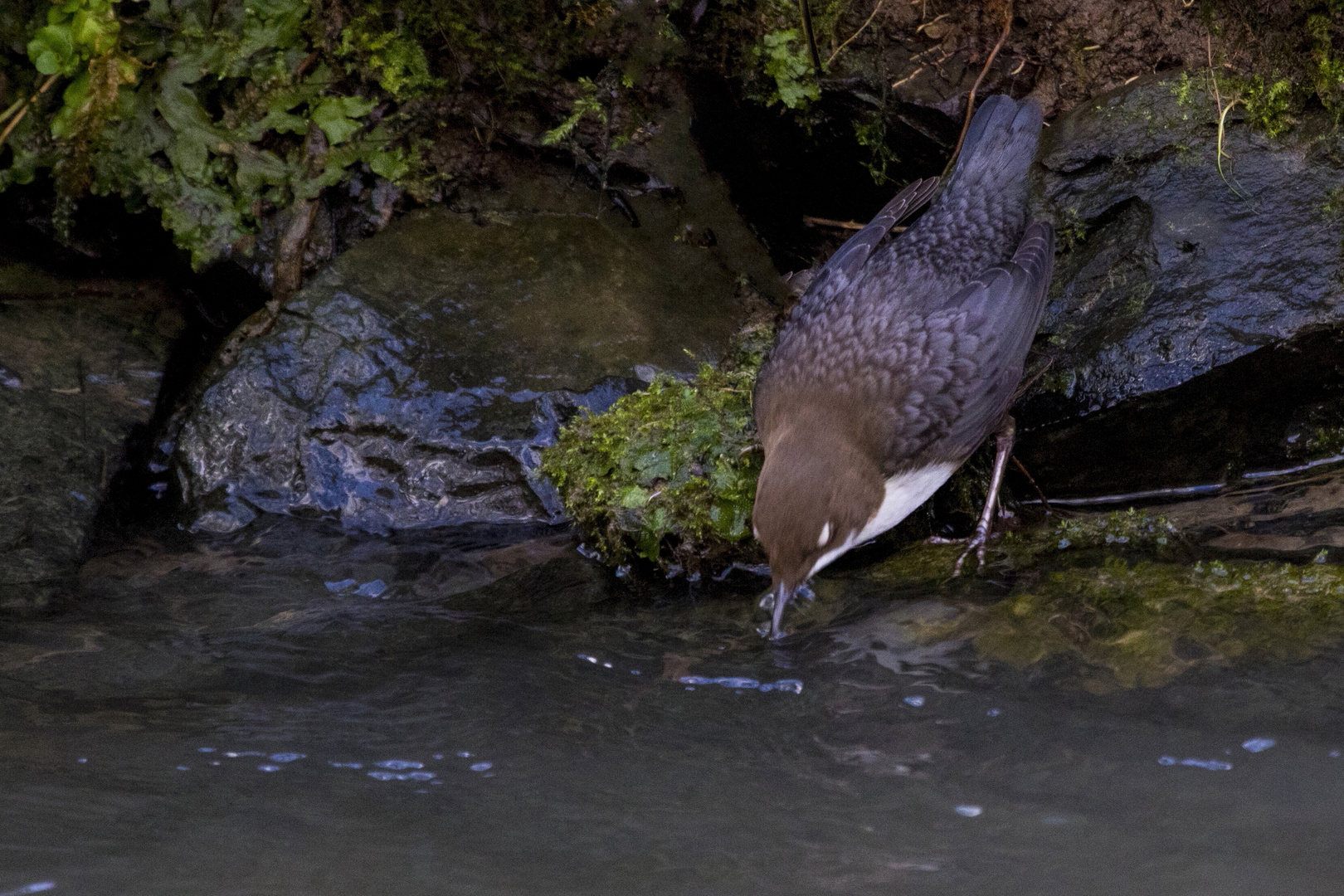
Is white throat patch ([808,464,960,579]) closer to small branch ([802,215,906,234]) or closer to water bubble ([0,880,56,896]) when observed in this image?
small branch ([802,215,906,234])

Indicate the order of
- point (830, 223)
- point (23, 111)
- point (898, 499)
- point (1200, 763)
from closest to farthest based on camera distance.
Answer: point (1200, 763) → point (898, 499) → point (23, 111) → point (830, 223)

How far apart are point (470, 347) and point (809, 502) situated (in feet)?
6.94

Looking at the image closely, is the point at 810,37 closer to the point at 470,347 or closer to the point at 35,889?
the point at 470,347

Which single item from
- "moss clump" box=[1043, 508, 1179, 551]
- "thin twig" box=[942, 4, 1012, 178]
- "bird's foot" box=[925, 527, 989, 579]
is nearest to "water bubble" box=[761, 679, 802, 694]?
"bird's foot" box=[925, 527, 989, 579]

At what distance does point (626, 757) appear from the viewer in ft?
9.41

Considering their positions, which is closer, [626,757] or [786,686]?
[626,757]

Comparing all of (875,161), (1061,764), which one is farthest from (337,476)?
(1061,764)

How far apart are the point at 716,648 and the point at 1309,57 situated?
321 centimetres

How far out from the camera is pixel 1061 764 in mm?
2631

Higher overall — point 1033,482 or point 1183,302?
point 1183,302

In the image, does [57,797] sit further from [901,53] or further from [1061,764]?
[901,53]

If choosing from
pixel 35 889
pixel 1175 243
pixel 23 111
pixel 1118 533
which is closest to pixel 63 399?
pixel 23 111

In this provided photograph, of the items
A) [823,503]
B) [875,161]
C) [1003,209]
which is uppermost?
[875,161]

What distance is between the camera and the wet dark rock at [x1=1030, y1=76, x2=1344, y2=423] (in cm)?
404
